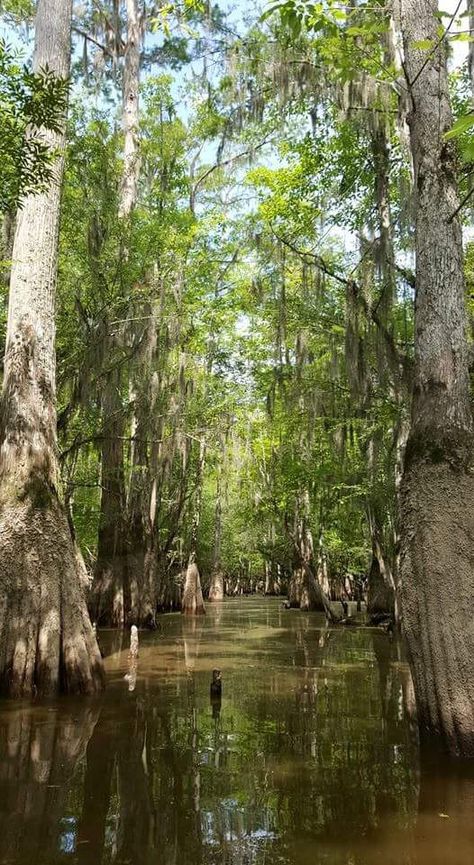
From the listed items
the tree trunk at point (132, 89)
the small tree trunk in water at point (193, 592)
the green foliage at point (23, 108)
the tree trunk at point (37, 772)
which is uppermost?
the tree trunk at point (132, 89)

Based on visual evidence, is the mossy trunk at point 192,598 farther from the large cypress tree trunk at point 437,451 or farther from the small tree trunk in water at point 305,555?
the large cypress tree trunk at point 437,451

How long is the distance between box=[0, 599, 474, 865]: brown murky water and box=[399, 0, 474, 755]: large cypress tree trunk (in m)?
0.60

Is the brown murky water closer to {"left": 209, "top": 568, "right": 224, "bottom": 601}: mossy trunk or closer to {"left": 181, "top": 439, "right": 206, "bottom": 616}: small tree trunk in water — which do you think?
{"left": 181, "top": 439, "right": 206, "bottom": 616}: small tree trunk in water

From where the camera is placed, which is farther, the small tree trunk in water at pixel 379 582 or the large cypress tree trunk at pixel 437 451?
the small tree trunk in water at pixel 379 582

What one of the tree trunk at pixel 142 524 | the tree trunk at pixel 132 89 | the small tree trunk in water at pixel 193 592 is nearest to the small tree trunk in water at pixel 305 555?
the small tree trunk in water at pixel 193 592

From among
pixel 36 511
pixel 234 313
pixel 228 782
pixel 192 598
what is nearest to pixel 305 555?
pixel 192 598

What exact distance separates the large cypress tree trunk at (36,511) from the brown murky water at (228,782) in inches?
19.6

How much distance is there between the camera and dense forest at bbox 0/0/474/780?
5113 mm

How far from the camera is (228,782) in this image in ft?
13.6

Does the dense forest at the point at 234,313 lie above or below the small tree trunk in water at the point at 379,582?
above

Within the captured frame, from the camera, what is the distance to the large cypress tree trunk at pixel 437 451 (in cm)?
473

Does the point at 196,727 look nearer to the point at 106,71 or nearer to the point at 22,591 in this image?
the point at 22,591

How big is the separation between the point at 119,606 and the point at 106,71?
1522cm

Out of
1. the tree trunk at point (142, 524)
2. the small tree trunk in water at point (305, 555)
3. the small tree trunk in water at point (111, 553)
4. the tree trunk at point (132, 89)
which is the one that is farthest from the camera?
the small tree trunk in water at point (305, 555)
